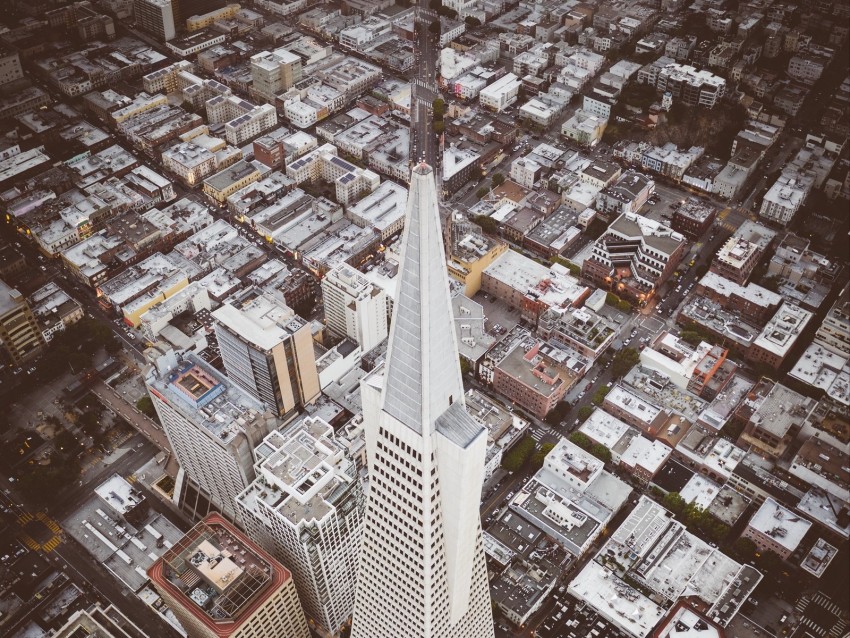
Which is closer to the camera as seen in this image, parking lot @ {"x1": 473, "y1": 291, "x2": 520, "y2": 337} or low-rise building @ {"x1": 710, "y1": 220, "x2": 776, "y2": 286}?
parking lot @ {"x1": 473, "y1": 291, "x2": 520, "y2": 337}

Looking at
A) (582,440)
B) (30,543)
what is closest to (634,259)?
(582,440)

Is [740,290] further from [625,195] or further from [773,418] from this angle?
[773,418]

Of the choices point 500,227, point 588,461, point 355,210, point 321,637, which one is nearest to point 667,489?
point 588,461

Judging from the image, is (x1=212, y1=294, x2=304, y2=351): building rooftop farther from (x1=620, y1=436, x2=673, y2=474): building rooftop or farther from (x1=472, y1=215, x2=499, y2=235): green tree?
(x1=472, y1=215, x2=499, y2=235): green tree

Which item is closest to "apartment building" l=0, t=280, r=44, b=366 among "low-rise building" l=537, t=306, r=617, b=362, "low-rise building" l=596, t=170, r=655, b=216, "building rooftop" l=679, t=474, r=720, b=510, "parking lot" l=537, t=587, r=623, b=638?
"low-rise building" l=537, t=306, r=617, b=362

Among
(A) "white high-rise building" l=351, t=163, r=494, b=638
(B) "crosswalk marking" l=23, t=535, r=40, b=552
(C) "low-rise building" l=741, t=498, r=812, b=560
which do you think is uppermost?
(A) "white high-rise building" l=351, t=163, r=494, b=638

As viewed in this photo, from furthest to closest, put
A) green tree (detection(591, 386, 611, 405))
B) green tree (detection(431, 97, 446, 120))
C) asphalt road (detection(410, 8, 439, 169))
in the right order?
green tree (detection(431, 97, 446, 120)) → asphalt road (detection(410, 8, 439, 169)) → green tree (detection(591, 386, 611, 405))

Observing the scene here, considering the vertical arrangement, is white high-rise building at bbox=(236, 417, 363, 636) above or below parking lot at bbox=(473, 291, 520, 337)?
above

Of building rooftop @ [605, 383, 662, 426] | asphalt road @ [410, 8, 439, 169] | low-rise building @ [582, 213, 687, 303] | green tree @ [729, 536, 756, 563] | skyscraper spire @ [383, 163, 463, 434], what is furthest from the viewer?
asphalt road @ [410, 8, 439, 169]

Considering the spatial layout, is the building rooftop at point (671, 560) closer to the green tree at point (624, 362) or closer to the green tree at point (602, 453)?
the green tree at point (602, 453)
